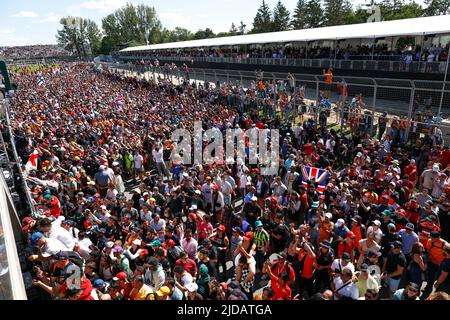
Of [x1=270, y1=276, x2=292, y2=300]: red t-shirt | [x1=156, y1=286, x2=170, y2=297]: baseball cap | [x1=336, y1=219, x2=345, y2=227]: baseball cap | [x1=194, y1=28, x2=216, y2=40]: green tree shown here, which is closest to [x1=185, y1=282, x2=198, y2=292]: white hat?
[x1=156, y1=286, x2=170, y2=297]: baseball cap

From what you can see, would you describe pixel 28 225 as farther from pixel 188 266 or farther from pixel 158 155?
pixel 158 155

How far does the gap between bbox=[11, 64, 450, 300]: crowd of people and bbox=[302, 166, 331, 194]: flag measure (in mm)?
30

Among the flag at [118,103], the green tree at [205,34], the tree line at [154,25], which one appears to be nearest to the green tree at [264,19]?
the tree line at [154,25]

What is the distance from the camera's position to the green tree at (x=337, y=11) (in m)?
60.0

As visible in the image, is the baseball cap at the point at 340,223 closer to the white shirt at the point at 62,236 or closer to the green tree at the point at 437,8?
the white shirt at the point at 62,236

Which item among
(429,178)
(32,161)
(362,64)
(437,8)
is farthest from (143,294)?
(437,8)

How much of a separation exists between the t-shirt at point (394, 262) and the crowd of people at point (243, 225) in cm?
2

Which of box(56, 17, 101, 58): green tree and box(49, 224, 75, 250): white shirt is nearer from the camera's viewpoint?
box(49, 224, 75, 250): white shirt

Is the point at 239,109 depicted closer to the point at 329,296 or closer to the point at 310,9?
the point at 329,296

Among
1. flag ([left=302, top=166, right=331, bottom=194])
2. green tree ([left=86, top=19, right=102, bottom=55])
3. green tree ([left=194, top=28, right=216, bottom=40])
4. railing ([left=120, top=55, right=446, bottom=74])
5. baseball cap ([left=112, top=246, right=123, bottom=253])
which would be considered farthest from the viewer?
green tree ([left=86, top=19, right=102, bottom=55])

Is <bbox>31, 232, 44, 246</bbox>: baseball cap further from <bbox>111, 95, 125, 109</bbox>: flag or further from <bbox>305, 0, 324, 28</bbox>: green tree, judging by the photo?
<bbox>305, 0, 324, 28</bbox>: green tree

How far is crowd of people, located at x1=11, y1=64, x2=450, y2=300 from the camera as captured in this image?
5.36 metres

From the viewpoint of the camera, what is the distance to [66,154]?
12.4 meters
